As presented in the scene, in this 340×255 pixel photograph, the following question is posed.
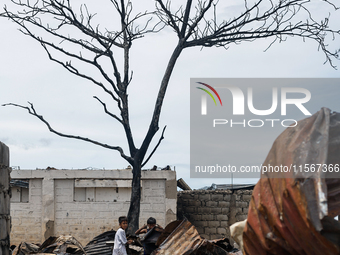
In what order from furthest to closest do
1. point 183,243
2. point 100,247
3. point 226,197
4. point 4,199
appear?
1. point 226,197
2. point 100,247
3. point 183,243
4. point 4,199

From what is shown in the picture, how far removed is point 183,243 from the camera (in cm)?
767

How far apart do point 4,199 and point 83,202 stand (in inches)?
277

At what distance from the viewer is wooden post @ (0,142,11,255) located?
7.23 metres

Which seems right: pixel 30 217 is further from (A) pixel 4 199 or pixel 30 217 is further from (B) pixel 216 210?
(A) pixel 4 199

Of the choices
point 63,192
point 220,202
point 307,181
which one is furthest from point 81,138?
point 307,181

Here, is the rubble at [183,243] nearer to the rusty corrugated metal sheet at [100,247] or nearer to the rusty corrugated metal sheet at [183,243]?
the rusty corrugated metal sheet at [183,243]

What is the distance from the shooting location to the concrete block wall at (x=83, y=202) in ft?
46.4

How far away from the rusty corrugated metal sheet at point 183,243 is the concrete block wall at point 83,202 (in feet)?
19.5

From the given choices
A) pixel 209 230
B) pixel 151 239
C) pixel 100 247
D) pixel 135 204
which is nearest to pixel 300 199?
pixel 151 239

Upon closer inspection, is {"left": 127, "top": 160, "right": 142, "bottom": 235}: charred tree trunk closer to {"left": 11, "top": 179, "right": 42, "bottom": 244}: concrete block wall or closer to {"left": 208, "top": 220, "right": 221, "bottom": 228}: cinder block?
{"left": 208, "top": 220, "right": 221, "bottom": 228}: cinder block

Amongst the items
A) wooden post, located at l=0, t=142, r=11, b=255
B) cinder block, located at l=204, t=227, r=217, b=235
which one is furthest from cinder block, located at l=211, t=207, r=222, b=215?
wooden post, located at l=0, t=142, r=11, b=255

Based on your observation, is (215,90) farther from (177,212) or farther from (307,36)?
(177,212)

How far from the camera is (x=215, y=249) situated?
766 cm

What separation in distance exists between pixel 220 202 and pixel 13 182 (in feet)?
23.7
